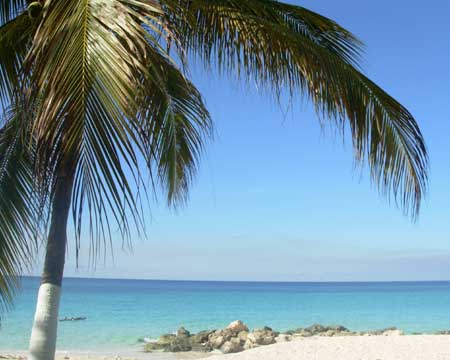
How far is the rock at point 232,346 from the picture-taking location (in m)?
15.8

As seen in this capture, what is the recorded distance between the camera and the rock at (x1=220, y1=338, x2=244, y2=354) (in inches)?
623

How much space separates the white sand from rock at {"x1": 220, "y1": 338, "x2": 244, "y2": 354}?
12.7 feet

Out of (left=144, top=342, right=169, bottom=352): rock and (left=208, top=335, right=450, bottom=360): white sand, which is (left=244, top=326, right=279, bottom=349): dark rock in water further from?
(left=208, top=335, right=450, bottom=360): white sand

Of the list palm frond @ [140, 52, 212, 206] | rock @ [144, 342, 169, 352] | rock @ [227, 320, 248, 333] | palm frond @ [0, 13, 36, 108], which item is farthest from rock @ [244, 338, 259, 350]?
palm frond @ [0, 13, 36, 108]

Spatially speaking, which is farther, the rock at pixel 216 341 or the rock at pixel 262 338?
the rock at pixel 216 341

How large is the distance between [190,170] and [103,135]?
14.1 feet

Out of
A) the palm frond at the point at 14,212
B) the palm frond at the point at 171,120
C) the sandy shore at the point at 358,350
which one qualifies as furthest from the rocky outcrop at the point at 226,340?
the palm frond at the point at 14,212

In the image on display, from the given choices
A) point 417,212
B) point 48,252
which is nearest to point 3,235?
point 48,252

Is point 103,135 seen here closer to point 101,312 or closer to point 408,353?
point 408,353

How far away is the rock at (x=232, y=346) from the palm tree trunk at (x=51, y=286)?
12.1m

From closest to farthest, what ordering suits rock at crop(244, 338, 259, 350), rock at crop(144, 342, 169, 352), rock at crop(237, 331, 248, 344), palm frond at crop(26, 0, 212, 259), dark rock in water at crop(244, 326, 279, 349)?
palm frond at crop(26, 0, 212, 259) < rock at crop(244, 338, 259, 350) < dark rock in water at crop(244, 326, 279, 349) < rock at crop(237, 331, 248, 344) < rock at crop(144, 342, 169, 352)

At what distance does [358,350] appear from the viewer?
37.2 feet

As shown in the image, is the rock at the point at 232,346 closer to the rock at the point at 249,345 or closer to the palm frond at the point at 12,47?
the rock at the point at 249,345

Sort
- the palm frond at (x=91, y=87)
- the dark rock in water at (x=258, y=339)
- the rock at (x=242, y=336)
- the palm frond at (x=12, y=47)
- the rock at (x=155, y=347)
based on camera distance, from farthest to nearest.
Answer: the rock at (x=155, y=347) < the rock at (x=242, y=336) < the dark rock in water at (x=258, y=339) < the palm frond at (x=12, y=47) < the palm frond at (x=91, y=87)
